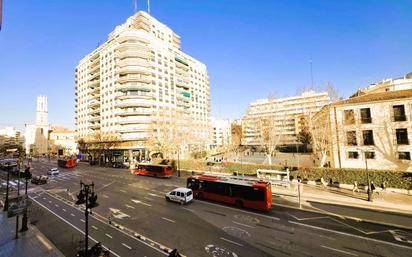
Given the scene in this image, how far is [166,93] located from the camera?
229ft

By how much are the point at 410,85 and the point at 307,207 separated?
5025cm

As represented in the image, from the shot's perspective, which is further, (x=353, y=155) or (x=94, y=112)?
(x=94, y=112)

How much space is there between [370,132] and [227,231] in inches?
1080

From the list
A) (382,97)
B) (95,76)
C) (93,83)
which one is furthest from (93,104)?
(382,97)

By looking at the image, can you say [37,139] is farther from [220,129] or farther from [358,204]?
[358,204]

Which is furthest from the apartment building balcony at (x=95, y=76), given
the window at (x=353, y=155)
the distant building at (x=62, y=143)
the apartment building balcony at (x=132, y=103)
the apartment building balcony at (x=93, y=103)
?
the window at (x=353, y=155)

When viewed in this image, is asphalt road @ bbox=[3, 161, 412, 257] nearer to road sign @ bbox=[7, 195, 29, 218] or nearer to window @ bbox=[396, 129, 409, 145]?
road sign @ bbox=[7, 195, 29, 218]

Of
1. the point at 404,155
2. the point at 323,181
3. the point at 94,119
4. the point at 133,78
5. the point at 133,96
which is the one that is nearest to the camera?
the point at 404,155

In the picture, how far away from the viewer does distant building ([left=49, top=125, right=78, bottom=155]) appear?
101625 mm

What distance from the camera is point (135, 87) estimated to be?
60344mm

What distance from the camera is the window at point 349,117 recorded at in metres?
29.8

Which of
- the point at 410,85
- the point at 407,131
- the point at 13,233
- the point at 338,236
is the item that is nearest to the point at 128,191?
the point at 13,233

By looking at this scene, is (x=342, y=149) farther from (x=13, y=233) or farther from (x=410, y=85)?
(x=13, y=233)

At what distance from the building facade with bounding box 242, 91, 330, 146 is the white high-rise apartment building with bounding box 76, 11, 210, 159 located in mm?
18061
